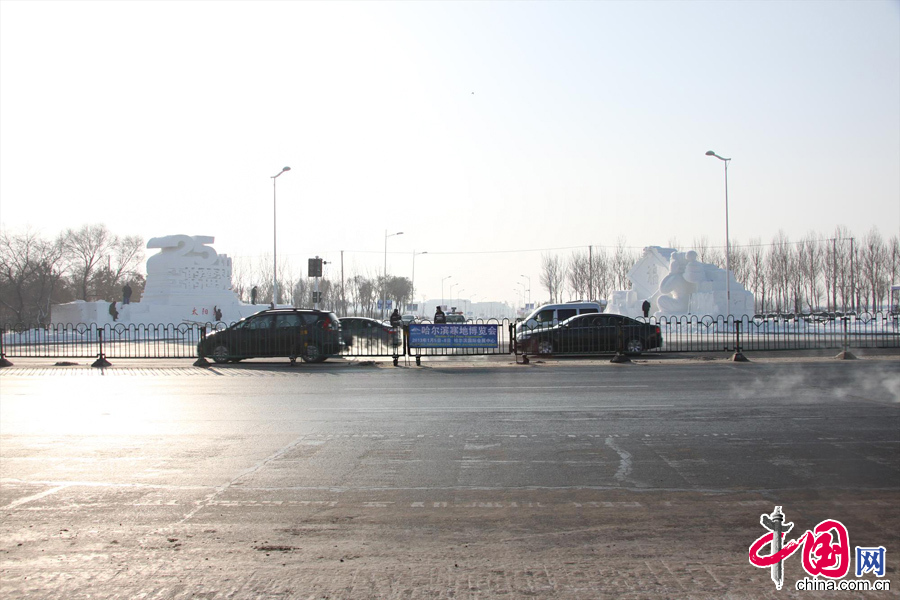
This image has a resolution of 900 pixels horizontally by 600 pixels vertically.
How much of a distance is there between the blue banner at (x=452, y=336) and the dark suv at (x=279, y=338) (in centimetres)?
263

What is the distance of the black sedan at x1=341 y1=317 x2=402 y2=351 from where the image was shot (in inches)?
963

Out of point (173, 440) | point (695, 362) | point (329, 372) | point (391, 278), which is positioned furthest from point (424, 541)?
point (391, 278)

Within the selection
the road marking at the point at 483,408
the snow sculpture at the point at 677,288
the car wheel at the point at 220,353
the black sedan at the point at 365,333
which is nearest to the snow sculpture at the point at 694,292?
the snow sculpture at the point at 677,288

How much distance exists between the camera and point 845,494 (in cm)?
612

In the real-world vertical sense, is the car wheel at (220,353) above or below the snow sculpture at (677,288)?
below

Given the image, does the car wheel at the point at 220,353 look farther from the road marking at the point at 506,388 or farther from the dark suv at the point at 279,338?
the road marking at the point at 506,388

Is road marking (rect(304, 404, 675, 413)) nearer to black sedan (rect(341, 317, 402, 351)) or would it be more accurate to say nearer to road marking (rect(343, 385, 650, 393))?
road marking (rect(343, 385, 650, 393))

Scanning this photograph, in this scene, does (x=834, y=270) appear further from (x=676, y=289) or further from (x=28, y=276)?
(x=28, y=276)

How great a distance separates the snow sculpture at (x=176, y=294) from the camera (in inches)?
2140

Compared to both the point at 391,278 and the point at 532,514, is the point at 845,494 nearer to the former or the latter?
the point at 532,514

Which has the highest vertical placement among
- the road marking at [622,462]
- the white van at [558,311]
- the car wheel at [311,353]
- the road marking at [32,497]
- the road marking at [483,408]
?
the white van at [558,311]

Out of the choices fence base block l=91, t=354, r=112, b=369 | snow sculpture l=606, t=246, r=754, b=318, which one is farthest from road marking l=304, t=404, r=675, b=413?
snow sculpture l=606, t=246, r=754, b=318

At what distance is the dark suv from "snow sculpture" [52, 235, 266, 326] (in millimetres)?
32579

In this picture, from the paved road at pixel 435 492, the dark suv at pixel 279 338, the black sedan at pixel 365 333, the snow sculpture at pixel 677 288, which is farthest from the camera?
the snow sculpture at pixel 677 288
